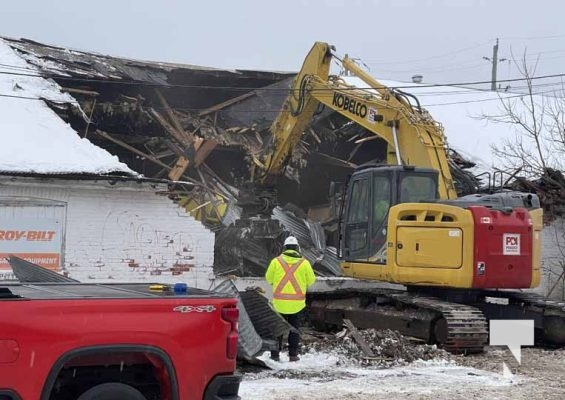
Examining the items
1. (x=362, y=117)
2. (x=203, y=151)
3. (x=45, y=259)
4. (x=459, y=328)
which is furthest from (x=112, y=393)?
(x=203, y=151)

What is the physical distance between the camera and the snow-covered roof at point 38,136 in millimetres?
12595

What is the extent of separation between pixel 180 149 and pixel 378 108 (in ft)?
22.4

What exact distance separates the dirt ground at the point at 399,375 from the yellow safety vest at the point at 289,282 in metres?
0.74

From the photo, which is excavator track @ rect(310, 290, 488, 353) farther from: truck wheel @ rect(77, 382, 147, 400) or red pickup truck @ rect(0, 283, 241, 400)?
truck wheel @ rect(77, 382, 147, 400)

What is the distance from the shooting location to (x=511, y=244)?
11.8 meters

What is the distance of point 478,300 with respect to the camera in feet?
42.7

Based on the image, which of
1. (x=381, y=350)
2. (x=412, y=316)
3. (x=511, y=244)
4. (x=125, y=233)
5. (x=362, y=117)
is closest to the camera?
(x=381, y=350)

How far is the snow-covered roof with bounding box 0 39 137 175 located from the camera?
1260cm

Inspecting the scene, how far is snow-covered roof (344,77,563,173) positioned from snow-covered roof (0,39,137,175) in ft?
28.8

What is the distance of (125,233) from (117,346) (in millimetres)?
8704

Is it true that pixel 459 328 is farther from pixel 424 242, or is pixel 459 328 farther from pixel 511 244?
pixel 511 244

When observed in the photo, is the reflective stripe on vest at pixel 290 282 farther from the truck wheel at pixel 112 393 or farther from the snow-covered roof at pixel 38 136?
the truck wheel at pixel 112 393

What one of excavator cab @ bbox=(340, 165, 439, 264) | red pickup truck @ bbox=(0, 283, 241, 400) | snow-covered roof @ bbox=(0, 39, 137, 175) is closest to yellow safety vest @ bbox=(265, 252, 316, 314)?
excavator cab @ bbox=(340, 165, 439, 264)

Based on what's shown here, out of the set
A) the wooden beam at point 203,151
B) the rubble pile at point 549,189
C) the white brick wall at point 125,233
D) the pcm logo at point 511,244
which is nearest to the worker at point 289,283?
the pcm logo at point 511,244
